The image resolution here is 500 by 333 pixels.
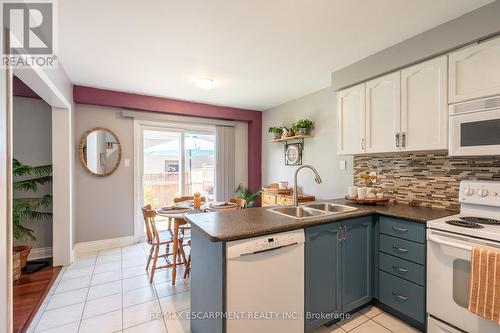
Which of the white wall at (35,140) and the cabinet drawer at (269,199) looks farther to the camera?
the cabinet drawer at (269,199)

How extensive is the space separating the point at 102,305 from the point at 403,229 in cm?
272

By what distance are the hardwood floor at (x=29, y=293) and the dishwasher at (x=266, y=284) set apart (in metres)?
1.80

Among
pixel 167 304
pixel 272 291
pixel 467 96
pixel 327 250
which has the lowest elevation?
pixel 167 304

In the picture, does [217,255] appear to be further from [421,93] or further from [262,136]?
[262,136]

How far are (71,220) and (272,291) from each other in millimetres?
2919

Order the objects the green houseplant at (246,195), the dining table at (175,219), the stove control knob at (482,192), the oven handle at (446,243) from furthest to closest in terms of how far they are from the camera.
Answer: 1. the green houseplant at (246,195)
2. the dining table at (175,219)
3. the stove control knob at (482,192)
4. the oven handle at (446,243)

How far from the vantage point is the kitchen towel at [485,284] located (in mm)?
1333

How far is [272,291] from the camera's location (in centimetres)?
150

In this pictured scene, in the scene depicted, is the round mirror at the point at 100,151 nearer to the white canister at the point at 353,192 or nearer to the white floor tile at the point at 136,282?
the white floor tile at the point at 136,282

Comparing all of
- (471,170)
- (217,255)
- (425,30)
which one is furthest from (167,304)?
(425,30)

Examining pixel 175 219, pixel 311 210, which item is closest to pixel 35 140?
pixel 175 219

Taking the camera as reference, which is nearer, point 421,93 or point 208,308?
point 208,308

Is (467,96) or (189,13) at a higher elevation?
(189,13)

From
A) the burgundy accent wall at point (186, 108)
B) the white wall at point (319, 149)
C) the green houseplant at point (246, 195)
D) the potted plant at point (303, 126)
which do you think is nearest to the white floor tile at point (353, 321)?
the white wall at point (319, 149)
